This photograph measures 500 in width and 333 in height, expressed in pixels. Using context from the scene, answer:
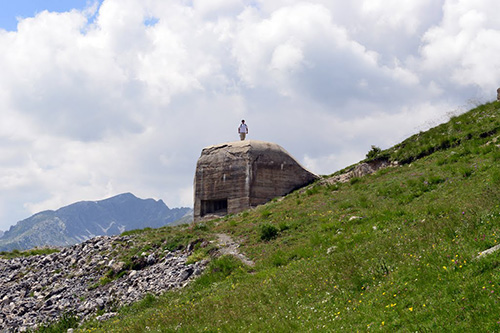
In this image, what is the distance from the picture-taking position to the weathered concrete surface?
35406mm

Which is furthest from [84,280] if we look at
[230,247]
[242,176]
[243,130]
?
[243,130]

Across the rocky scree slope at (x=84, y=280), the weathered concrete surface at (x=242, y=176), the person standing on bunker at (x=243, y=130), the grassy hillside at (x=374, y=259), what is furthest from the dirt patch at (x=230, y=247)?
the person standing on bunker at (x=243, y=130)

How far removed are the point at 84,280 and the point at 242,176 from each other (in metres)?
16.2

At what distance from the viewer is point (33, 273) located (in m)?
26.1

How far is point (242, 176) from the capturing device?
35531 millimetres

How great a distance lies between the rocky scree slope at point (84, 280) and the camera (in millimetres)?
18188

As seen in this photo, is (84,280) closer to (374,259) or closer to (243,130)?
(374,259)

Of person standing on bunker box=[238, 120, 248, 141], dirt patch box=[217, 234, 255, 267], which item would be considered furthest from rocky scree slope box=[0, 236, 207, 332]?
person standing on bunker box=[238, 120, 248, 141]

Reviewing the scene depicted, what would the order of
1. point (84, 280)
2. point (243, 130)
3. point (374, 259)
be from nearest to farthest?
point (374, 259)
point (84, 280)
point (243, 130)

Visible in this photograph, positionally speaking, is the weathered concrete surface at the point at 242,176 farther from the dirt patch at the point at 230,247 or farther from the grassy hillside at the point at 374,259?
the dirt patch at the point at 230,247

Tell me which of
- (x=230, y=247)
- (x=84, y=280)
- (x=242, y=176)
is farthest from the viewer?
(x=242, y=176)

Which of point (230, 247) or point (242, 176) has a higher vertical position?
point (242, 176)

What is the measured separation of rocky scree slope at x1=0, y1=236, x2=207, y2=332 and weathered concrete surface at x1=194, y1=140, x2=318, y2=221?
9.83m

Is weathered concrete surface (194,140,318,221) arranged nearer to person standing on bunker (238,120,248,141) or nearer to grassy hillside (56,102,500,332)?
person standing on bunker (238,120,248,141)
